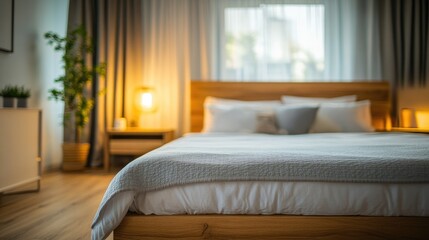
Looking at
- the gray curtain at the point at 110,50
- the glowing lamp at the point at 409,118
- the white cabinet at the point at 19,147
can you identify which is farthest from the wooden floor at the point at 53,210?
the glowing lamp at the point at 409,118

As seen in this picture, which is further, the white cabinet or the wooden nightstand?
the wooden nightstand

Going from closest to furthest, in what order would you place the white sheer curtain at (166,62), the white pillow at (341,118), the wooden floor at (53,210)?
1. the wooden floor at (53,210)
2. the white pillow at (341,118)
3. the white sheer curtain at (166,62)

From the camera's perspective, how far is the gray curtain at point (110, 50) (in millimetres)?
4211

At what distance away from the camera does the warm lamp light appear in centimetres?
402

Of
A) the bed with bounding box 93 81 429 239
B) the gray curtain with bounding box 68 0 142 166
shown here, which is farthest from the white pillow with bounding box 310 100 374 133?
the gray curtain with bounding box 68 0 142 166

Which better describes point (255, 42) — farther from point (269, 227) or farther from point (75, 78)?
point (269, 227)

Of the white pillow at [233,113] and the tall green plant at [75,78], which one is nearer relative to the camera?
the white pillow at [233,113]

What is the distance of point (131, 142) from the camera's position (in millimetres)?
3836

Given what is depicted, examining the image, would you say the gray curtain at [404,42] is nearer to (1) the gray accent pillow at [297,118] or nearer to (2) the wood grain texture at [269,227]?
(1) the gray accent pillow at [297,118]

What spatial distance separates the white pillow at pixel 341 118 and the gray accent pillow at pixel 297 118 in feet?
0.41

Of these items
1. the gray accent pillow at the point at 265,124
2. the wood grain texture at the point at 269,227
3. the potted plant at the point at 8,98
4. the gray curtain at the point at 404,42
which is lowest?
the wood grain texture at the point at 269,227

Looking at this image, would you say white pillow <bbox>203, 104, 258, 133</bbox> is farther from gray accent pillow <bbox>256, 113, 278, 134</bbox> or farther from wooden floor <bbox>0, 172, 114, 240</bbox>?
wooden floor <bbox>0, 172, 114, 240</bbox>

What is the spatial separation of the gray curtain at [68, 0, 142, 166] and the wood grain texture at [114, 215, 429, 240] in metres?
2.81

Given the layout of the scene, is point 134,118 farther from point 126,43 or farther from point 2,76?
point 2,76
